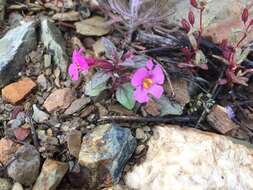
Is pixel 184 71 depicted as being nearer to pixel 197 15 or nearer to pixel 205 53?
pixel 205 53

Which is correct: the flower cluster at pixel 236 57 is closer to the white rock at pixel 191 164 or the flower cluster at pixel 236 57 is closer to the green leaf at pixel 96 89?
the white rock at pixel 191 164

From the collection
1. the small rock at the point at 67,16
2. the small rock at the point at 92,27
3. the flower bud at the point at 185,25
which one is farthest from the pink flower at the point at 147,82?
the small rock at the point at 67,16

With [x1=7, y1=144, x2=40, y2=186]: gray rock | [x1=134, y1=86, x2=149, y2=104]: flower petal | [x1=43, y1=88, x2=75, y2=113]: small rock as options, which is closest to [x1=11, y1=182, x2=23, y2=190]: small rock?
[x1=7, y1=144, x2=40, y2=186]: gray rock

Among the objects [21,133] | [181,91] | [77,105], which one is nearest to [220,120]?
[181,91]

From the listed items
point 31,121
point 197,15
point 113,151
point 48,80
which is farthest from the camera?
point 197,15

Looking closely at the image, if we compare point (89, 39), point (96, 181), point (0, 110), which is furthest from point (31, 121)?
point (89, 39)

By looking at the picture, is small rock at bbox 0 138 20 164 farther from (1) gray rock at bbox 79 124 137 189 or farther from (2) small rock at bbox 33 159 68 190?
(1) gray rock at bbox 79 124 137 189

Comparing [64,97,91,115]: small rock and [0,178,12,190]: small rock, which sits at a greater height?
[64,97,91,115]: small rock
